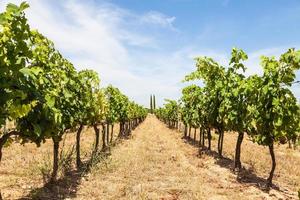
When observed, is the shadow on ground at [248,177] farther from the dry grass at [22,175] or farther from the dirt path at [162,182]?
the dry grass at [22,175]

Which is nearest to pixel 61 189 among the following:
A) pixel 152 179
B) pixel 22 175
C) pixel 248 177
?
pixel 22 175

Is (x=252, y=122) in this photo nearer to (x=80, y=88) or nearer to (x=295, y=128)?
(x=295, y=128)

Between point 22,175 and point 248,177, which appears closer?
point 22,175

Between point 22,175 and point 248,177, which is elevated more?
point 22,175

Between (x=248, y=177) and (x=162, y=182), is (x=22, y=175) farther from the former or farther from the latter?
(x=248, y=177)

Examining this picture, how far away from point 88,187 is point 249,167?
32.1ft

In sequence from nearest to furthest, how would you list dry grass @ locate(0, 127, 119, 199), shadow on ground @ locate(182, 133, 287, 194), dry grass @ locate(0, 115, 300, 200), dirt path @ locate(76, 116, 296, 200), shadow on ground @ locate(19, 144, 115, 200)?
shadow on ground @ locate(19, 144, 115, 200) → dry grass @ locate(0, 127, 119, 199) → dry grass @ locate(0, 115, 300, 200) → dirt path @ locate(76, 116, 296, 200) → shadow on ground @ locate(182, 133, 287, 194)

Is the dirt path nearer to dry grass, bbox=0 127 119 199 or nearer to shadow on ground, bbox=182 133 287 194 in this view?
shadow on ground, bbox=182 133 287 194

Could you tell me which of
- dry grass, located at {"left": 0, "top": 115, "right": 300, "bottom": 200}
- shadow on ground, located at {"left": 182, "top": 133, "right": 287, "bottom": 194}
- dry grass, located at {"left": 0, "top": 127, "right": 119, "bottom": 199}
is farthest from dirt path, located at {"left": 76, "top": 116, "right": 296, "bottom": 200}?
dry grass, located at {"left": 0, "top": 127, "right": 119, "bottom": 199}

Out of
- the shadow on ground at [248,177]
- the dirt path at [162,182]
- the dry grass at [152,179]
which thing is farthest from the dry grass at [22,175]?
the shadow on ground at [248,177]

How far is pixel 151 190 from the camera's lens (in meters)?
14.5

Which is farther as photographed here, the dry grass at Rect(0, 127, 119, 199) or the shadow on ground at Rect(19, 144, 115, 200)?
the dry grass at Rect(0, 127, 119, 199)

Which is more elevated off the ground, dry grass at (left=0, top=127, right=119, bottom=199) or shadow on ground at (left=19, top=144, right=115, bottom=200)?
dry grass at (left=0, top=127, right=119, bottom=199)

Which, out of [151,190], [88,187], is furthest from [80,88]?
[151,190]
